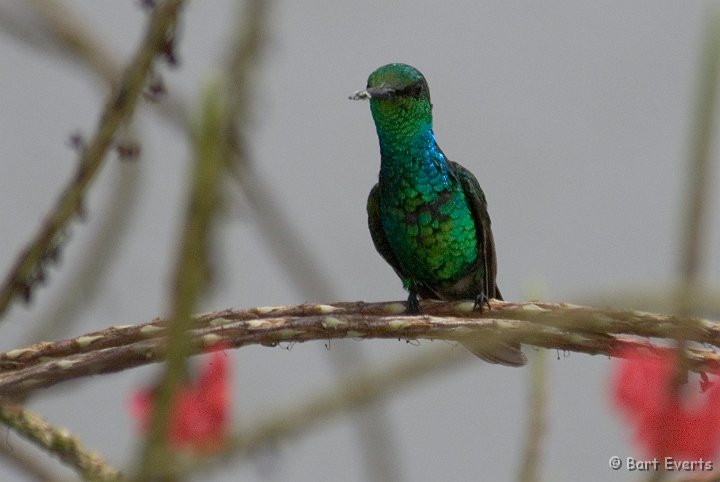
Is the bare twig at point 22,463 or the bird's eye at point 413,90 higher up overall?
the bird's eye at point 413,90

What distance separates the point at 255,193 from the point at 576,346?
31 centimetres


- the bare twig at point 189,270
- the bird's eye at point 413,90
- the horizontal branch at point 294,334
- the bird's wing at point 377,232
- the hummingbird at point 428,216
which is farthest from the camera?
the bird's wing at point 377,232

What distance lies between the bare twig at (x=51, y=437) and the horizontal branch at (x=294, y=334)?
0.36ft

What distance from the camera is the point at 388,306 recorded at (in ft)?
3.33

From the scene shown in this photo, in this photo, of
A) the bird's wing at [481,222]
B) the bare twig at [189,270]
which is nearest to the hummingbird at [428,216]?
the bird's wing at [481,222]

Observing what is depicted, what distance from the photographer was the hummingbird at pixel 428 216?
141cm

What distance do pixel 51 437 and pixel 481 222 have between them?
77cm

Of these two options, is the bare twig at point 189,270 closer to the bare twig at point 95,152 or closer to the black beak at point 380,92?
the bare twig at point 95,152

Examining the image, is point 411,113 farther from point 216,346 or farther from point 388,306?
point 216,346

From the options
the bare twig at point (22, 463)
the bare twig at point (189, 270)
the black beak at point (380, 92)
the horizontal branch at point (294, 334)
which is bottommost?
the bare twig at point (22, 463)

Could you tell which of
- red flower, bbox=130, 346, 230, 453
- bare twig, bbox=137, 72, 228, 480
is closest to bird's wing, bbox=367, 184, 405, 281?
red flower, bbox=130, 346, 230, 453

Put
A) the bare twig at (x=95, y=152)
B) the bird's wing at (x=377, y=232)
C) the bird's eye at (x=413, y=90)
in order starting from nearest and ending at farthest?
the bare twig at (x=95, y=152), the bird's eye at (x=413, y=90), the bird's wing at (x=377, y=232)

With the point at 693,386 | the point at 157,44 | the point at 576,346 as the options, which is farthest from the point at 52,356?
the point at 693,386

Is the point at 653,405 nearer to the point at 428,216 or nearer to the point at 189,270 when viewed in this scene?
the point at 189,270
